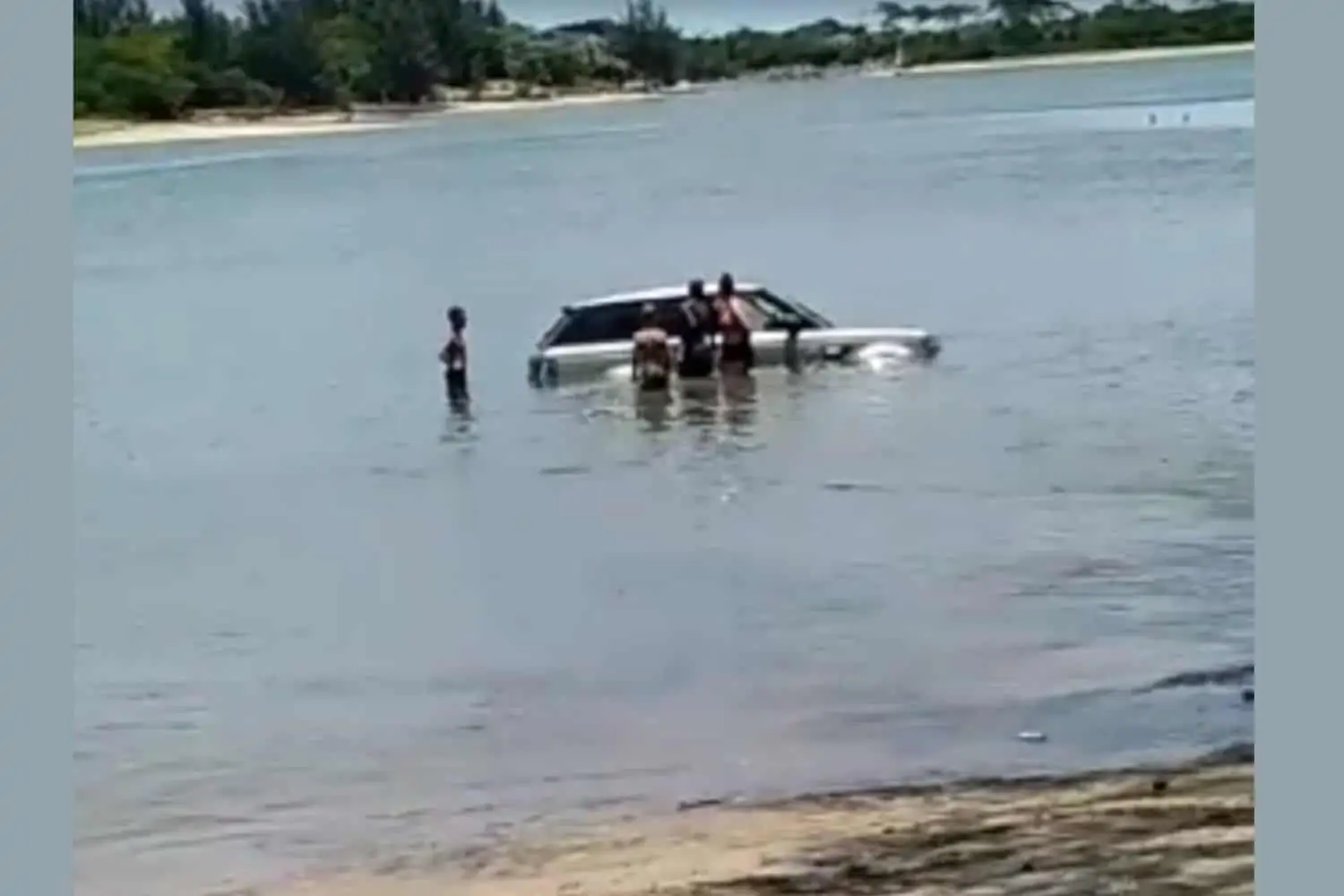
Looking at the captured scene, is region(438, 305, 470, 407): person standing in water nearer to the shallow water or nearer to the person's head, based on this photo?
the shallow water

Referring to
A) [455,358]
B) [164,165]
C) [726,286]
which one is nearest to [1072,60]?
[726,286]

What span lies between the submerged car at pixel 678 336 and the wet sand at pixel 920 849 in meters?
1.41

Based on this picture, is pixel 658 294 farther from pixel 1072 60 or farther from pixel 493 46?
pixel 1072 60

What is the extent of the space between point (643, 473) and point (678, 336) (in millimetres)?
658

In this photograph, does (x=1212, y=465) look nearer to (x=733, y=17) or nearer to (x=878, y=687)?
(x=878, y=687)

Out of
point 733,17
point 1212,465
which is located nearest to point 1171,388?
point 1212,465

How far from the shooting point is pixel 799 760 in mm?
4219

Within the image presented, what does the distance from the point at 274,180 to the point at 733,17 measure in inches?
45.9

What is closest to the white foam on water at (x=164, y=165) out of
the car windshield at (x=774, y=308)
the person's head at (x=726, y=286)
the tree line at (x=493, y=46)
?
the tree line at (x=493, y=46)

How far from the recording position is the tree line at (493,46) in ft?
14.3

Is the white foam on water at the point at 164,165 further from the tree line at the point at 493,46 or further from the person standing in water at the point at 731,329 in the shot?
the person standing in water at the point at 731,329

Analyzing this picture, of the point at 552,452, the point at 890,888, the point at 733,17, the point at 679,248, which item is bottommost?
the point at 890,888

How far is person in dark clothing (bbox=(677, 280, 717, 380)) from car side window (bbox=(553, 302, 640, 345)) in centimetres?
12

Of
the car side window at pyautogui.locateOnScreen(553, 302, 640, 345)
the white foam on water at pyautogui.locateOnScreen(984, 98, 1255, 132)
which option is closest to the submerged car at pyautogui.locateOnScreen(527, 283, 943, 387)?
the car side window at pyautogui.locateOnScreen(553, 302, 640, 345)
